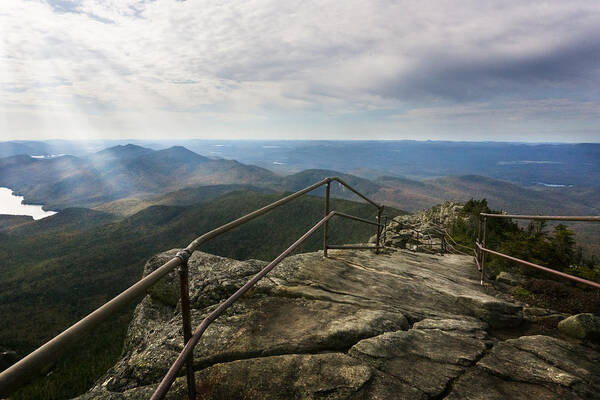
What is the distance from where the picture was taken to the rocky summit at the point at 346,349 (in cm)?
281

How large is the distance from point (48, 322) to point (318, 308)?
89.5 m

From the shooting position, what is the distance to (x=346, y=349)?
3.35 m

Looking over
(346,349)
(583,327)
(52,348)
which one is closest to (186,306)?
(52,348)

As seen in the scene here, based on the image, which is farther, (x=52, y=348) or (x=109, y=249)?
(x=109, y=249)

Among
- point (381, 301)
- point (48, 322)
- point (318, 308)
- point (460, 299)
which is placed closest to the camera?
point (318, 308)

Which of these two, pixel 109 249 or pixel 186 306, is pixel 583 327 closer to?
pixel 186 306

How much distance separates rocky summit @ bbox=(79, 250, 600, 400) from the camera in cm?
281

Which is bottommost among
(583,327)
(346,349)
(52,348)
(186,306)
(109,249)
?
(109,249)

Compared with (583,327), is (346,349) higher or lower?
higher

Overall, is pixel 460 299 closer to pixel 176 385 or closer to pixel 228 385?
pixel 228 385

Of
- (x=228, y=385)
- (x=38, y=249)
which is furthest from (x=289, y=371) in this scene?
(x=38, y=249)

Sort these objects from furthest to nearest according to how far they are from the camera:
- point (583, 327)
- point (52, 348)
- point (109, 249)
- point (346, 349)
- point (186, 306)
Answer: point (109, 249) → point (583, 327) → point (346, 349) → point (186, 306) → point (52, 348)

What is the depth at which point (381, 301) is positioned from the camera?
183 inches

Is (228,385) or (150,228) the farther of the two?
(150,228)
